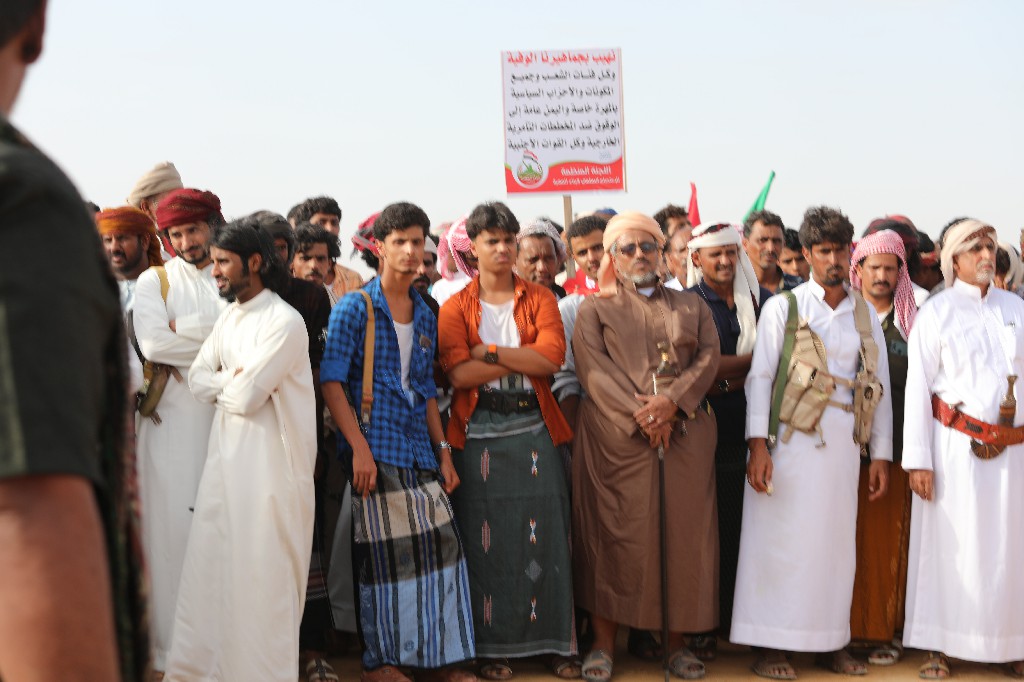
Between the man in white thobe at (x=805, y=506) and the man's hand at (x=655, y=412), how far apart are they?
1.63 ft

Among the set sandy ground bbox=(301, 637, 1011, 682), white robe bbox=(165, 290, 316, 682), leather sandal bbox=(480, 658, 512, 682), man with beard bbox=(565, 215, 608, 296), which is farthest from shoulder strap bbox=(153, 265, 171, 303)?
man with beard bbox=(565, 215, 608, 296)

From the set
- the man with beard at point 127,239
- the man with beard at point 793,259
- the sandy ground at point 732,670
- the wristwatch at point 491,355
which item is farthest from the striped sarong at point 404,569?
the man with beard at point 793,259

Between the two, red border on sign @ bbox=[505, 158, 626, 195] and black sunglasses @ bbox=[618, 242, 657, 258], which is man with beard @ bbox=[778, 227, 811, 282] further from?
red border on sign @ bbox=[505, 158, 626, 195]

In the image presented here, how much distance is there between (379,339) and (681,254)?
145 inches

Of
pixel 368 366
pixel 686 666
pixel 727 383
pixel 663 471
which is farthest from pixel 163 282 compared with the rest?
pixel 686 666

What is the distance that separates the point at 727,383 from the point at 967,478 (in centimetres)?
129

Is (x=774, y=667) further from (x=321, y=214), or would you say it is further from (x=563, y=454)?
(x=321, y=214)

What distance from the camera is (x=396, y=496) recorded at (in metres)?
5.44

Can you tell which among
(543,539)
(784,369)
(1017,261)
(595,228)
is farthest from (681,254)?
(543,539)

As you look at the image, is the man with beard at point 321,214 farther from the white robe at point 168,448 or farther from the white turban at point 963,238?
the white turban at point 963,238

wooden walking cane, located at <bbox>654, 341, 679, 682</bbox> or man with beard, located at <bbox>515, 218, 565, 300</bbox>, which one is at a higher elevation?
man with beard, located at <bbox>515, 218, 565, 300</bbox>

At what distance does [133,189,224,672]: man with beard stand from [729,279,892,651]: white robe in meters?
2.72

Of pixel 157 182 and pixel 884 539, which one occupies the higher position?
pixel 157 182

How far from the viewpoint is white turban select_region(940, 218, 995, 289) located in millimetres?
6066
